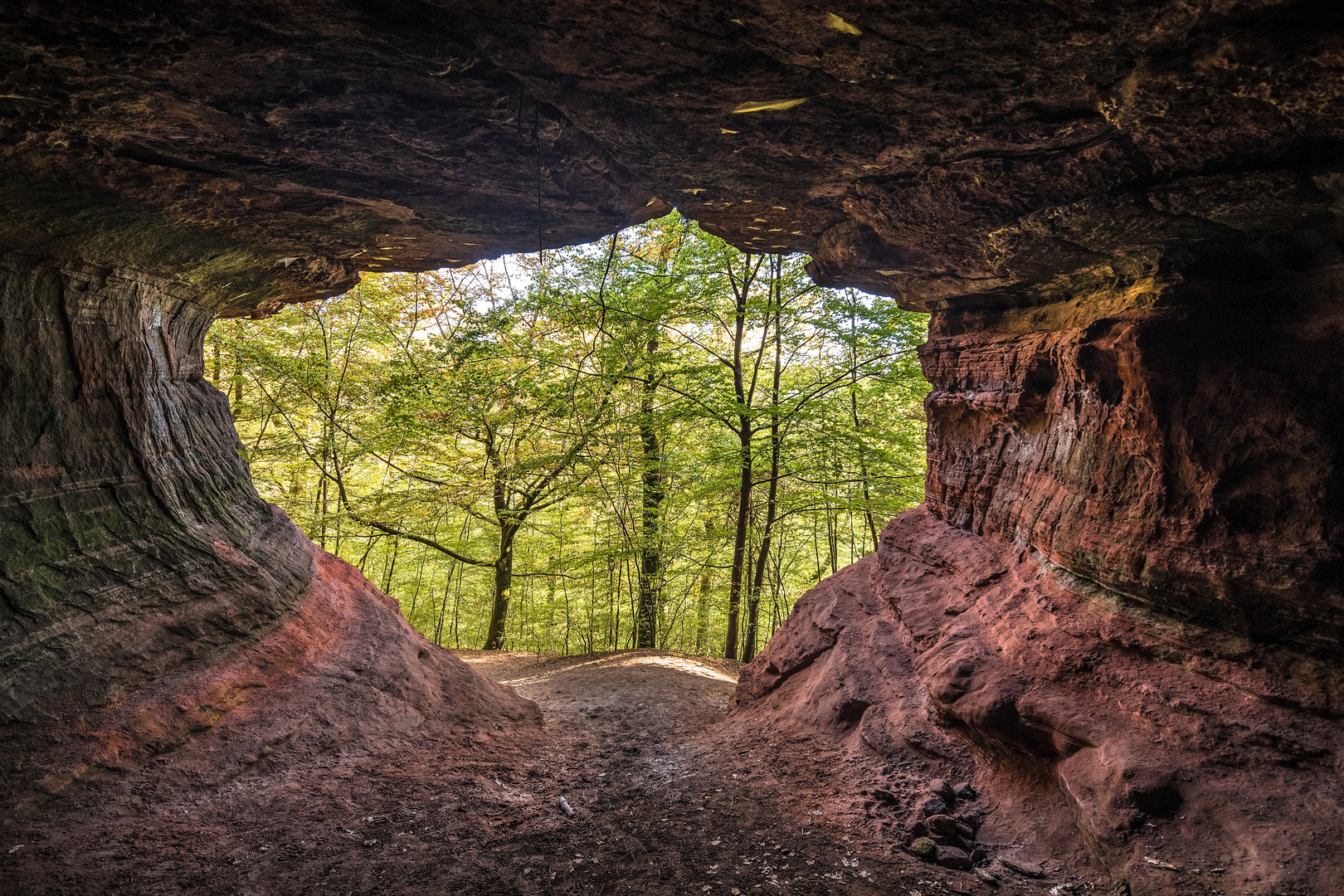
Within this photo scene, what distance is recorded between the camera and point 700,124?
3965 mm

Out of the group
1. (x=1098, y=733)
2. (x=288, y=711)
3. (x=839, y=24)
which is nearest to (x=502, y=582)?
(x=288, y=711)

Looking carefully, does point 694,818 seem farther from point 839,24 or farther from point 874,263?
point 874,263

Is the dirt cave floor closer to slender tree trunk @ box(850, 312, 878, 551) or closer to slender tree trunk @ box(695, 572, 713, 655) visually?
slender tree trunk @ box(850, 312, 878, 551)

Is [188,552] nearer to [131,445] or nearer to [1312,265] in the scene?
[131,445]

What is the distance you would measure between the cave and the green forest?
4.16 m

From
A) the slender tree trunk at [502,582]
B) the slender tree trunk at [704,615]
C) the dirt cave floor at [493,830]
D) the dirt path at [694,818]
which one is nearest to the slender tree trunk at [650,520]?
the slender tree trunk at [704,615]

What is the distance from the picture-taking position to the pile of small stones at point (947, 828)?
3.42 meters

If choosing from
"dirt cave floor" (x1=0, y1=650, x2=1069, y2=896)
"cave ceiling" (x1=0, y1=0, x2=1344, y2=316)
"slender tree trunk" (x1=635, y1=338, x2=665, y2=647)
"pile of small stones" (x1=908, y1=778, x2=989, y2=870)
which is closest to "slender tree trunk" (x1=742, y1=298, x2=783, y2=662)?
"slender tree trunk" (x1=635, y1=338, x2=665, y2=647)

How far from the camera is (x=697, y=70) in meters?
3.35

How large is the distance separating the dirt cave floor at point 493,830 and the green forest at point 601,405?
5.58 meters

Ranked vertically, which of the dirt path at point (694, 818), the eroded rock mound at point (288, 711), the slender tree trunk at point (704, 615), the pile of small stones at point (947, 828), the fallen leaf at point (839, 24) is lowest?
the slender tree trunk at point (704, 615)

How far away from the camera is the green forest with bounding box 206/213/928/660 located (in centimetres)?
988

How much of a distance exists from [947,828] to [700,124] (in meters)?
4.73

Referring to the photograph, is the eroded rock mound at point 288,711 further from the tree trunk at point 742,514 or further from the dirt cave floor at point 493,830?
the tree trunk at point 742,514
